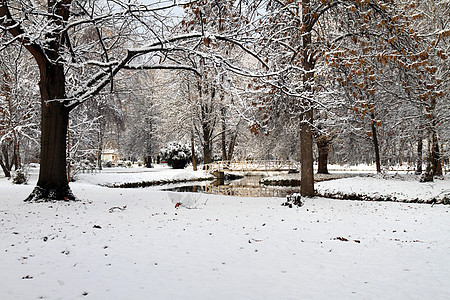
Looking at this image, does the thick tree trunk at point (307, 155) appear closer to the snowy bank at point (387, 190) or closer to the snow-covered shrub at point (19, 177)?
the snowy bank at point (387, 190)

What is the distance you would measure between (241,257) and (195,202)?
501cm

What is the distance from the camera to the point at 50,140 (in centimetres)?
845

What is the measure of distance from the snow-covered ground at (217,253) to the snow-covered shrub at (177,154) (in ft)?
79.0

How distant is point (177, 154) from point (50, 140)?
24090mm

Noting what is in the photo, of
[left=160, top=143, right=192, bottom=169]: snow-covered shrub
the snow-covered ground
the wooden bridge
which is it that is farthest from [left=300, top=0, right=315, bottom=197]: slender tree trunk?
[left=160, top=143, right=192, bottom=169]: snow-covered shrub

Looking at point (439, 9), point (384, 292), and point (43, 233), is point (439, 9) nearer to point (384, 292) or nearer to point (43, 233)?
point (384, 292)

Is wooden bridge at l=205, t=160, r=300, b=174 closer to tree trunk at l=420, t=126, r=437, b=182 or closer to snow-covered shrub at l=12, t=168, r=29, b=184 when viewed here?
tree trunk at l=420, t=126, r=437, b=182

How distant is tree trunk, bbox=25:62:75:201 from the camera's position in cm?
845

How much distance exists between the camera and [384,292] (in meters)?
3.45

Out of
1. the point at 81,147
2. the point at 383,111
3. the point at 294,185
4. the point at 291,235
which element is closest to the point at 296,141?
the point at 294,185

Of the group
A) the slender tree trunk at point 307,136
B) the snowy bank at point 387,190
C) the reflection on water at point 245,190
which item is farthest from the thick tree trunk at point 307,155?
the reflection on water at point 245,190

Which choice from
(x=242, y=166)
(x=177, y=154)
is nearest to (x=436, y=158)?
(x=242, y=166)

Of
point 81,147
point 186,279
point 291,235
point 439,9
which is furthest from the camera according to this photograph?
point 81,147

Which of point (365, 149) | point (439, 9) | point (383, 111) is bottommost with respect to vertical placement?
point (365, 149)
